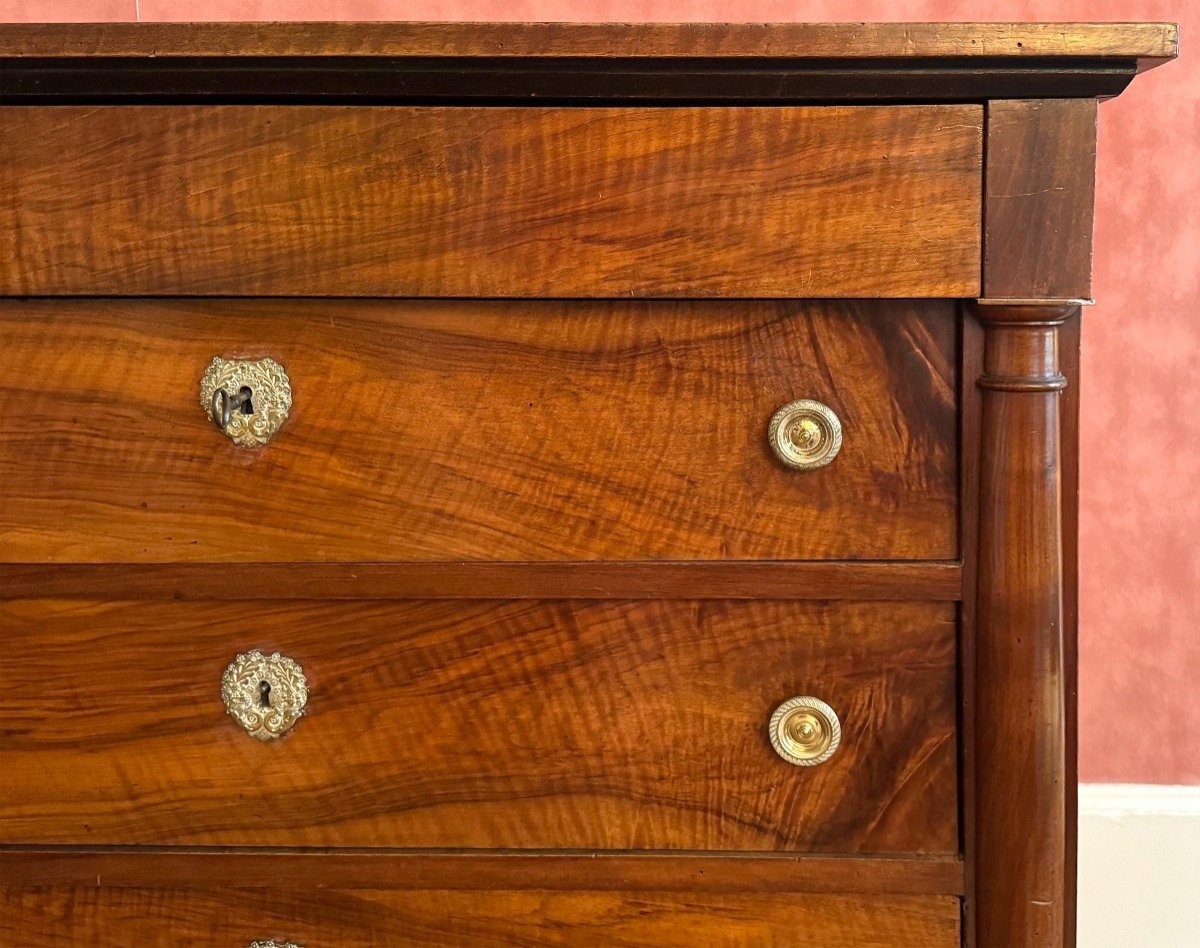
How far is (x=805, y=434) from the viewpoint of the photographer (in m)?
0.68

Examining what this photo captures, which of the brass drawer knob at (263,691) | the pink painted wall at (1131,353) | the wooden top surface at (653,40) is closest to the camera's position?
the wooden top surface at (653,40)

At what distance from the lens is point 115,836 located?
28.9 inches

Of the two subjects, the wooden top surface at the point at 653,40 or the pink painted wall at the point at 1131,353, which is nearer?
the wooden top surface at the point at 653,40

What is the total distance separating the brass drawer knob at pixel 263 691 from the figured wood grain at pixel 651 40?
1.22ft

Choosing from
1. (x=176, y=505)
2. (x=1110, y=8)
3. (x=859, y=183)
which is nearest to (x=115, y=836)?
(x=176, y=505)

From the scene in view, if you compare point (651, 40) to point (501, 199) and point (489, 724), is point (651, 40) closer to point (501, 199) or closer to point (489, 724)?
point (501, 199)

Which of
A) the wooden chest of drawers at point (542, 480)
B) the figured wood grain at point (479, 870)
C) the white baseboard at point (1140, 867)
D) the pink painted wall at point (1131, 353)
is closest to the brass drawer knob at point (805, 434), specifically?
the wooden chest of drawers at point (542, 480)

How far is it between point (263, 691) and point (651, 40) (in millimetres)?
470

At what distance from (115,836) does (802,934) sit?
463mm

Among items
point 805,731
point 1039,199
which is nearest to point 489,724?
point 805,731

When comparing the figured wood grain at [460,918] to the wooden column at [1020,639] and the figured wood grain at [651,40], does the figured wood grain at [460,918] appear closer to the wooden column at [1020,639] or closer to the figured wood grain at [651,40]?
the wooden column at [1020,639]

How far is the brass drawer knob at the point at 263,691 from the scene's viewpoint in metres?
0.71

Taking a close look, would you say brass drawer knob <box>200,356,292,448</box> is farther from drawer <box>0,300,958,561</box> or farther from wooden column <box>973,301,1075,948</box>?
wooden column <box>973,301,1075,948</box>

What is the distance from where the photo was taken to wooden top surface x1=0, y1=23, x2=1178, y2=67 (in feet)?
2.00
